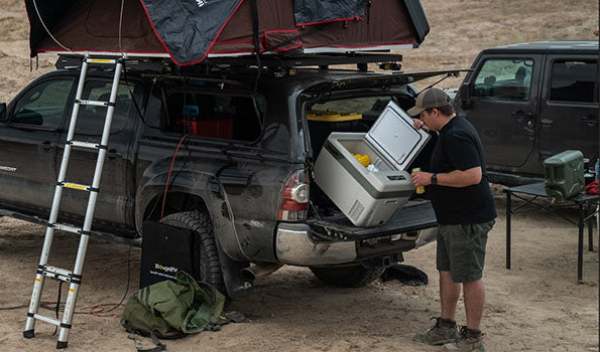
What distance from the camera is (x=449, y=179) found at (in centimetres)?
648

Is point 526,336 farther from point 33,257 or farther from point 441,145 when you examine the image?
point 33,257

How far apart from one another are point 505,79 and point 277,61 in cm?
496

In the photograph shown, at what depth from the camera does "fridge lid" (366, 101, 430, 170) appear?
7047 millimetres

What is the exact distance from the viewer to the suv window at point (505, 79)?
11328 millimetres

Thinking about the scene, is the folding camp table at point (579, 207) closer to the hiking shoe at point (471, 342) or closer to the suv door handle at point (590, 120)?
the suv door handle at point (590, 120)

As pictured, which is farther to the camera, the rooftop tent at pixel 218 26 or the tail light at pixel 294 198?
the rooftop tent at pixel 218 26

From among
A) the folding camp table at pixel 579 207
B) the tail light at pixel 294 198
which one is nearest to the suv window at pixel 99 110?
the tail light at pixel 294 198

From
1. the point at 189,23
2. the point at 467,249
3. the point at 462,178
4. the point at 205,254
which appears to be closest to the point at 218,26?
the point at 189,23

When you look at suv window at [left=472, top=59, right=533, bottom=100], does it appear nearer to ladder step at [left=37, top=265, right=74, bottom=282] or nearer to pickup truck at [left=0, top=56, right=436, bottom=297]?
A: pickup truck at [left=0, top=56, right=436, bottom=297]

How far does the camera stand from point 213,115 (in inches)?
299

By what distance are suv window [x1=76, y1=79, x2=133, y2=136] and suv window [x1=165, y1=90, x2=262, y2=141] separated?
39cm

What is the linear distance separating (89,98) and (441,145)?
3161 millimetres

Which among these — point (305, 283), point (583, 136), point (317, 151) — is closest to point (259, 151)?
point (317, 151)

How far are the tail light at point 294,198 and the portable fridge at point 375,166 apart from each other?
0.33 metres
